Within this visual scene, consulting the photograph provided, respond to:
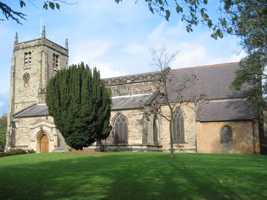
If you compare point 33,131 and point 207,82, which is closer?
point 207,82

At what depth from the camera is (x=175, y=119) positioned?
1489 inches

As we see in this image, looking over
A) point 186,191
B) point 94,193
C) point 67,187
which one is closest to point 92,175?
point 67,187

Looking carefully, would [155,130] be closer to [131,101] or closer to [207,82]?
[131,101]

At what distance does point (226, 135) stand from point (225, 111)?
8.22 feet

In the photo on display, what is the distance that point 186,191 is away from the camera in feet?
34.2

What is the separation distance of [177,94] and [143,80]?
464 centimetres

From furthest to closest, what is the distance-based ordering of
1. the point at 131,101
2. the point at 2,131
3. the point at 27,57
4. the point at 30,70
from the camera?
the point at 2,131 < the point at 27,57 < the point at 30,70 < the point at 131,101

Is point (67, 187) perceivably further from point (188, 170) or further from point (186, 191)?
point (188, 170)

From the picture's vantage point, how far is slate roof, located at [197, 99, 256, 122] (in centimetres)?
3375

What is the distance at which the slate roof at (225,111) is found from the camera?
33.8m

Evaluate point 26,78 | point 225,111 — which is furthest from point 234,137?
point 26,78

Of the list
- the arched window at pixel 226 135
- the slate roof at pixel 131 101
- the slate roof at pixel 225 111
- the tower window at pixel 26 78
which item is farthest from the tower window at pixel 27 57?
the arched window at pixel 226 135

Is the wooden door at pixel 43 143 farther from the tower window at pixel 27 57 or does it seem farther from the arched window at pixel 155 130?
the tower window at pixel 27 57

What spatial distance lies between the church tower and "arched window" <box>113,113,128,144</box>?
15.0 m
